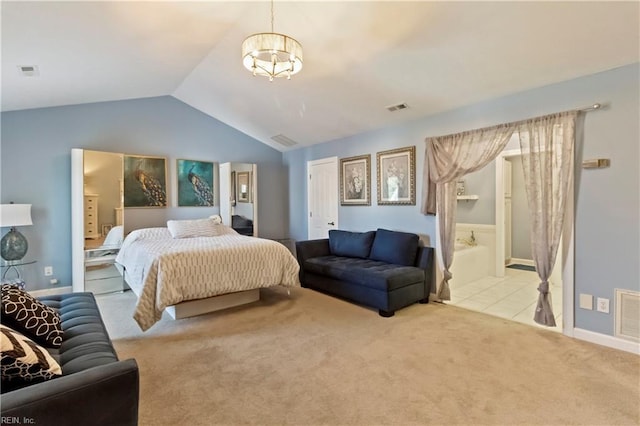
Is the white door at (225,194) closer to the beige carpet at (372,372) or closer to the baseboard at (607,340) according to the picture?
the beige carpet at (372,372)

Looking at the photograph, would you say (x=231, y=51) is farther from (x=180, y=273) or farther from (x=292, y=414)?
(x=292, y=414)

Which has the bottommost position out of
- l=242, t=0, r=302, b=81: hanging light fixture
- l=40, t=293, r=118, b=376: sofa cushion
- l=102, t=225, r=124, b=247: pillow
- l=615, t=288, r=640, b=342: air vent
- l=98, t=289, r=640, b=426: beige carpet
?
l=98, t=289, r=640, b=426: beige carpet

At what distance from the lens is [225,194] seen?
5672mm

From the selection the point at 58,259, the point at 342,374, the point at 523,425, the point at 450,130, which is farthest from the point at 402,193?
the point at 58,259

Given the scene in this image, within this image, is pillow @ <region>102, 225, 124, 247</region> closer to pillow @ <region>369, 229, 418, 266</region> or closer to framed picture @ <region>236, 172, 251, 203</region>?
framed picture @ <region>236, 172, 251, 203</region>

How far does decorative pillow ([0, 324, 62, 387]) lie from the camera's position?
118 cm

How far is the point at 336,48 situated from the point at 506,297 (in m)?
3.68

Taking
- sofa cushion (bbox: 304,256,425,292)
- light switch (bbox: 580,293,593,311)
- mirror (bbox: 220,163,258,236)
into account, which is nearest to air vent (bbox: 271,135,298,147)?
mirror (bbox: 220,163,258,236)

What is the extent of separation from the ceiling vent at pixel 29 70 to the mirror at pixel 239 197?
2820mm

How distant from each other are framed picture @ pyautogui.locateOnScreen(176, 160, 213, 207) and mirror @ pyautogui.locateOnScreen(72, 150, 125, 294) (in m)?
0.93

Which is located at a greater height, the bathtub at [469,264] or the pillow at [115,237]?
the pillow at [115,237]

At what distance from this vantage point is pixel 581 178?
2822mm

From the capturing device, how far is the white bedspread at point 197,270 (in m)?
3.05

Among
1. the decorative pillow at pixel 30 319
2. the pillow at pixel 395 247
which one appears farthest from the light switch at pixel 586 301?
the decorative pillow at pixel 30 319
